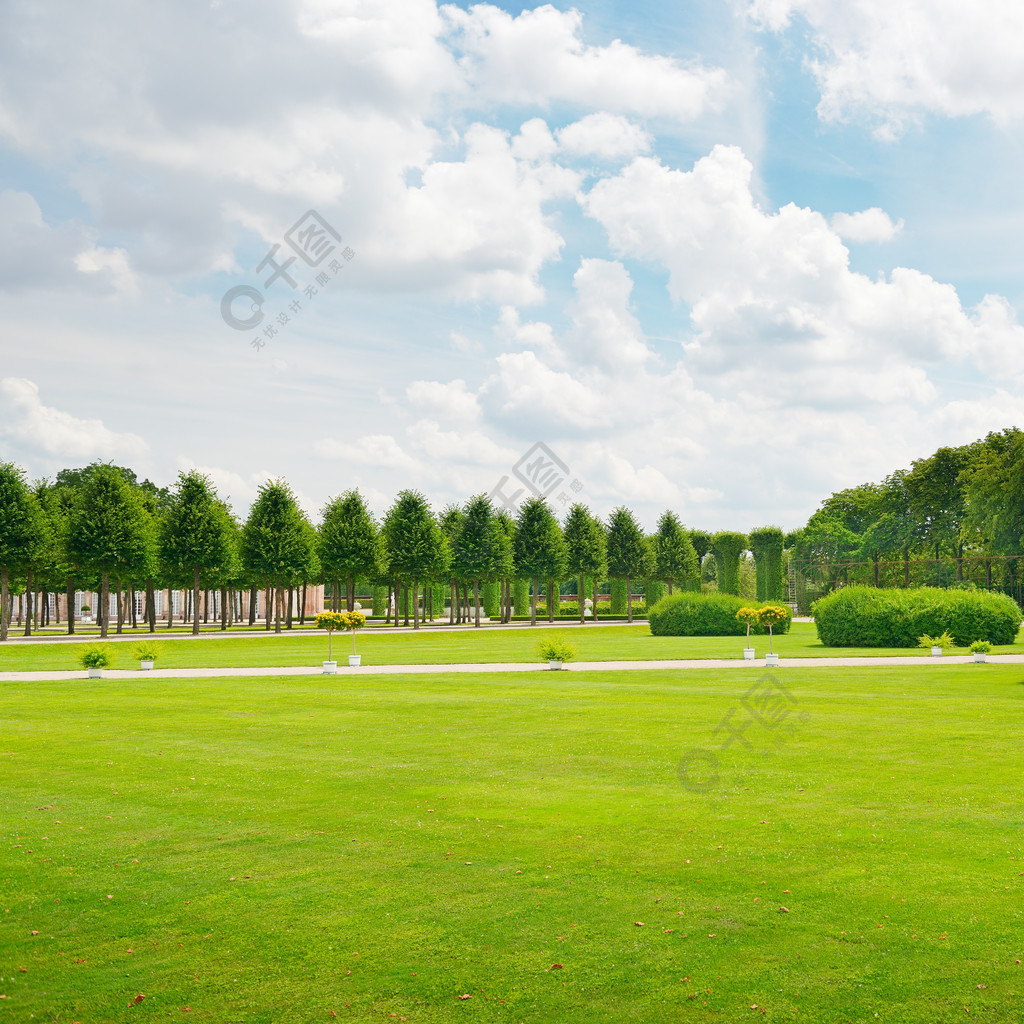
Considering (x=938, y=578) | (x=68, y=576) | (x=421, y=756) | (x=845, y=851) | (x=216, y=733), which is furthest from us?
(x=938, y=578)

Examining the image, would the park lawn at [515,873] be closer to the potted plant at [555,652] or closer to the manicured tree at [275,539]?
the potted plant at [555,652]

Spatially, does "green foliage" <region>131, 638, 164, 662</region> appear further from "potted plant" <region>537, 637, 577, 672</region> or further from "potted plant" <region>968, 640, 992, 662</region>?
"potted plant" <region>968, 640, 992, 662</region>

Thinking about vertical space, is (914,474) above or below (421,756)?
above

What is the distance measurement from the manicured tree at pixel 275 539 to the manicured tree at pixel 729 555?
29.9m

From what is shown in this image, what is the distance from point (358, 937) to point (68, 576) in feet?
168

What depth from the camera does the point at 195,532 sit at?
51719mm

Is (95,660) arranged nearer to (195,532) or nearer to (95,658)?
(95,658)

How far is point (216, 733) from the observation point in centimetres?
1391

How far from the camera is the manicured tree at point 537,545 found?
209ft

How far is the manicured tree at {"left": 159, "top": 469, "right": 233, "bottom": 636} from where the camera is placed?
2026 inches

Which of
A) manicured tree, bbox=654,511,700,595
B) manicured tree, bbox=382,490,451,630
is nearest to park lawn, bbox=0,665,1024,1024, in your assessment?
manicured tree, bbox=382,490,451,630

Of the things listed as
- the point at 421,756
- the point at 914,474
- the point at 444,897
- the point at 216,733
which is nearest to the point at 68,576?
the point at 216,733

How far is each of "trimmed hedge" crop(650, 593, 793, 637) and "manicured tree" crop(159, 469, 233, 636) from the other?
2600cm

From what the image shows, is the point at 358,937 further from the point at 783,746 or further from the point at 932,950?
the point at 783,746
